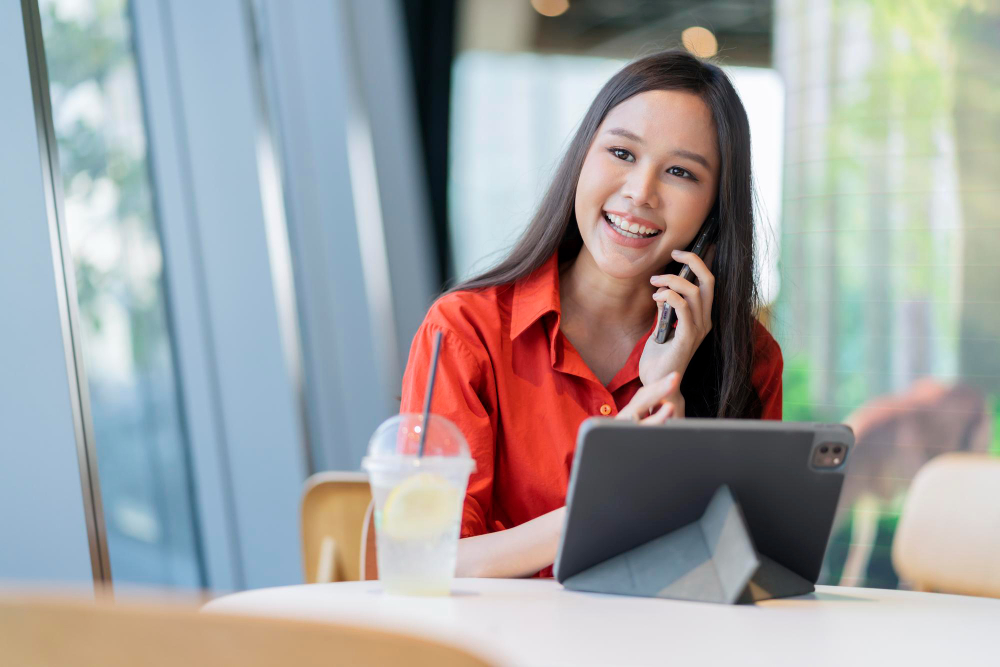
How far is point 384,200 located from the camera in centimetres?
402

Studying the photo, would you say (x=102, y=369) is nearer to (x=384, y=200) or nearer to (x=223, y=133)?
(x=223, y=133)

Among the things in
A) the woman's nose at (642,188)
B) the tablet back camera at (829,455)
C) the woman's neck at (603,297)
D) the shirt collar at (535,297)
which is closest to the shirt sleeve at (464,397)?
the shirt collar at (535,297)

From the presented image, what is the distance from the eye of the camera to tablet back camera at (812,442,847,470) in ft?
3.40

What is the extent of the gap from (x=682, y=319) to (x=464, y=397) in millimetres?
414

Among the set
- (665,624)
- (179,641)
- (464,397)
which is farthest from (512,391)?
(179,641)

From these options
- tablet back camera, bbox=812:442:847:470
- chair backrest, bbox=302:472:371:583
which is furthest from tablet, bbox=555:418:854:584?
chair backrest, bbox=302:472:371:583

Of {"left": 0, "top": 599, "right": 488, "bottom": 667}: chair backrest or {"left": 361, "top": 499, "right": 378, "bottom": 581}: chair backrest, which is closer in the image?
{"left": 0, "top": 599, "right": 488, "bottom": 667}: chair backrest

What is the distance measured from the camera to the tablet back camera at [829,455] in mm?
1035

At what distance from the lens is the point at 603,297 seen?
1.83 metres

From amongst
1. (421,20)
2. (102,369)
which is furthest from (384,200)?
(102,369)

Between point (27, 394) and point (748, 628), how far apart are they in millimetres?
1596

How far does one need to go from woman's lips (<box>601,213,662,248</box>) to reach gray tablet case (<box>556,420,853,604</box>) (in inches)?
29.7

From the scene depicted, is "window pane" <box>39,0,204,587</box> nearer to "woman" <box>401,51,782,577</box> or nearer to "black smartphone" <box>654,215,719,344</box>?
"woman" <box>401,51,782,577</box>

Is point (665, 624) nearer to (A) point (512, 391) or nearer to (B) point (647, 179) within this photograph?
(A) point (512, 391)
